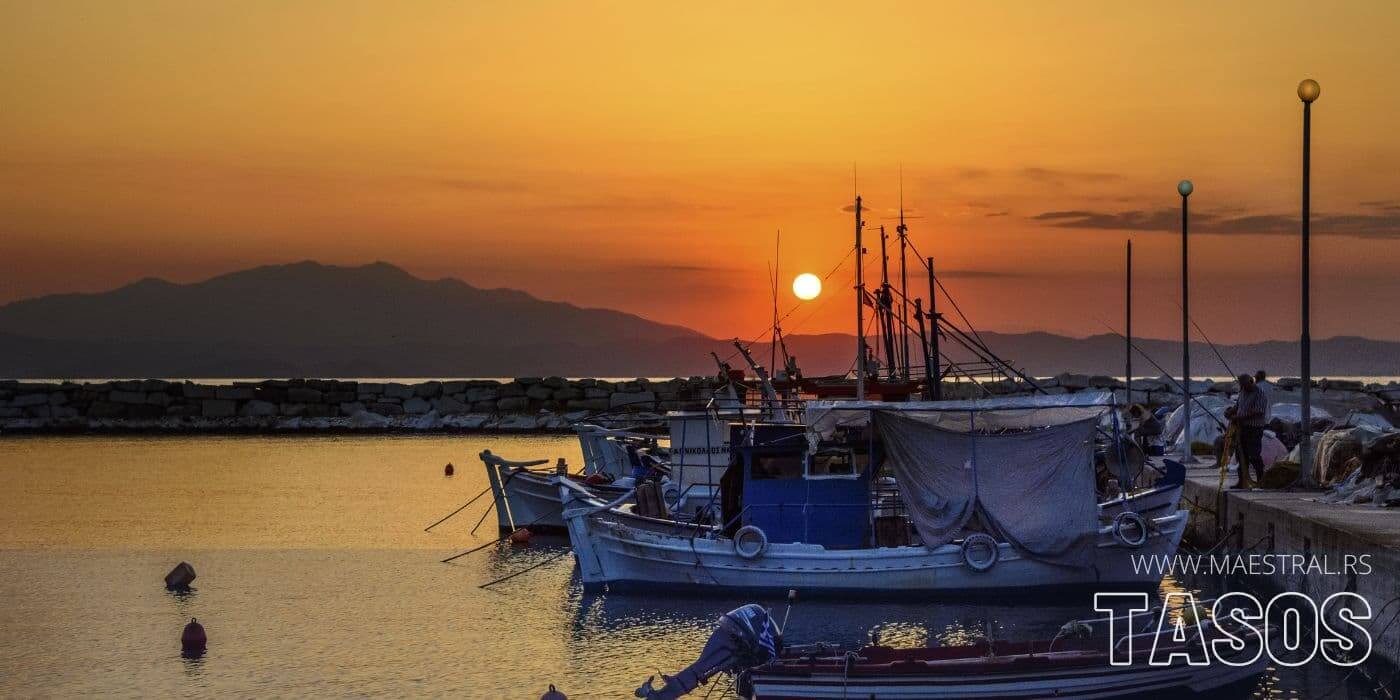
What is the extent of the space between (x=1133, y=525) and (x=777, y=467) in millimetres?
6047

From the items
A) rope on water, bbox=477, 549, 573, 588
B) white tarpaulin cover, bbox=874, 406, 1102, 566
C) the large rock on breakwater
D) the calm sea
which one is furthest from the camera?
the large rock on breakwater

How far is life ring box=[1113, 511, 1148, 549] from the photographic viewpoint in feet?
82.4

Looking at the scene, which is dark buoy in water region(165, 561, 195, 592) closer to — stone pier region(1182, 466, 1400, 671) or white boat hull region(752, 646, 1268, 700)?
white boat hull region(752, 646, 1268, 700)

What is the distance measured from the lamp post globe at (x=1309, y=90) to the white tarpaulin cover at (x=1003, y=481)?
595 cm

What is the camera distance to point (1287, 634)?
20.5 metres

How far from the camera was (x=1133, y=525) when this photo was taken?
1003 inches

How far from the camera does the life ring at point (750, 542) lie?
80.9 feet

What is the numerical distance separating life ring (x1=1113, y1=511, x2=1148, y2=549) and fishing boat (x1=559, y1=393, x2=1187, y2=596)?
0.02 meters

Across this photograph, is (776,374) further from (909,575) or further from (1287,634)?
(1287,634)

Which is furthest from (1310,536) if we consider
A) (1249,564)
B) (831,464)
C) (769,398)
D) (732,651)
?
(769,398)

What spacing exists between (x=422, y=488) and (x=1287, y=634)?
34.9 metres

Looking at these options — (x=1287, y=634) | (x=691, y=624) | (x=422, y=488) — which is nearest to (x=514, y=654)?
(x=691, y=624)

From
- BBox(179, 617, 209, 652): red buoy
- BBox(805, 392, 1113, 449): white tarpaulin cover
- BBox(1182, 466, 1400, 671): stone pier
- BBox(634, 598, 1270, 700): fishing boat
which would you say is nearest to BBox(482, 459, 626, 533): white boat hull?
BBox(805, 392, 1113, 449): white tarpaulin cover

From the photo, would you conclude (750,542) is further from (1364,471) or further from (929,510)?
(1364,471)
